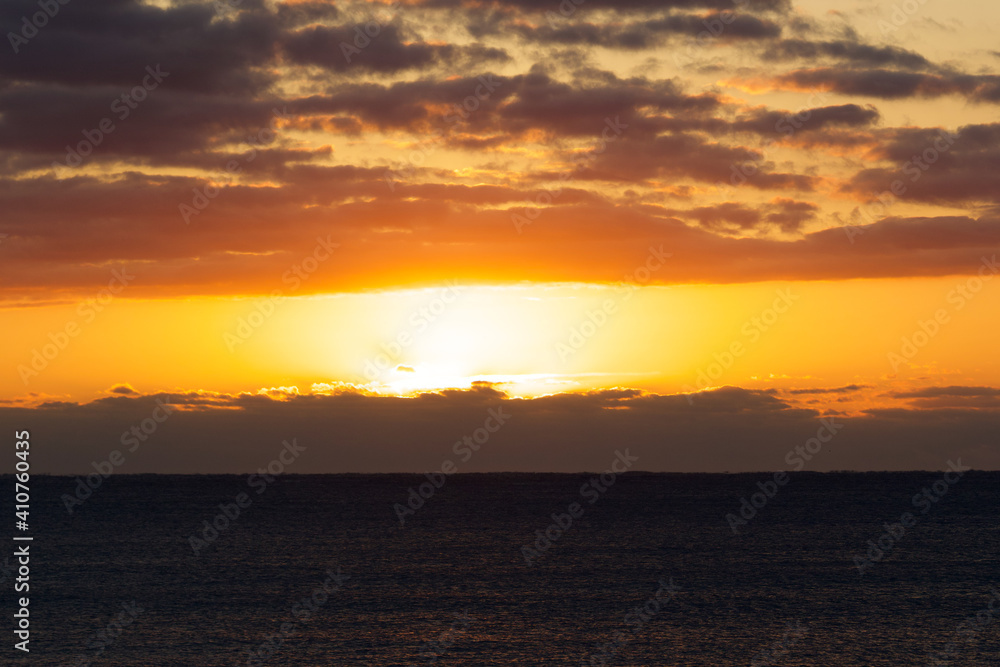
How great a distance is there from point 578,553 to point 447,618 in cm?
3379

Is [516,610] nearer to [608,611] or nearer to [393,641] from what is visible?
[608,611]

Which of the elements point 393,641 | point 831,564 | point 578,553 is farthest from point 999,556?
point 393,641

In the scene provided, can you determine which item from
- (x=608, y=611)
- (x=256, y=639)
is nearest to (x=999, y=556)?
(x=608, y=611)

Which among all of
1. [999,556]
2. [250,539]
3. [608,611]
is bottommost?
[999,556]

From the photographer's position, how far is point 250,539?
10275cm

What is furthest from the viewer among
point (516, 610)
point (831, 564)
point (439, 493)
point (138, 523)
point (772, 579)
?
point (439, 493)

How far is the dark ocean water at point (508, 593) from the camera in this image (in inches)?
1789

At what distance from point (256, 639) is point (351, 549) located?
140ft

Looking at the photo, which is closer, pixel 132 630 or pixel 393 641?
pixel 393 641

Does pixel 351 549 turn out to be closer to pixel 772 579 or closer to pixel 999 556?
pixel 772 579

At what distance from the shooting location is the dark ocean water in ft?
149

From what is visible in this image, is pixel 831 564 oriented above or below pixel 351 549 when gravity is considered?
below

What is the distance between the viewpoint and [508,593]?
61094 millimetres

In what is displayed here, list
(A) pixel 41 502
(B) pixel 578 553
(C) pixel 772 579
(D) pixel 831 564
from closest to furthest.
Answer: (C) pixel 772 579, (D) pixel 831 564, (B) pixel 578 553, (A) pixel 41 502
